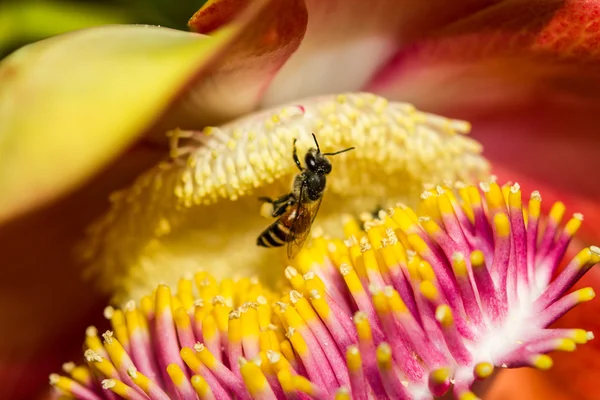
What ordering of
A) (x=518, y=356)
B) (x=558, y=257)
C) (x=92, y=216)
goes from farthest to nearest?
(x=92, y=216)
(x=558, y=257)
(x=518, y=356)

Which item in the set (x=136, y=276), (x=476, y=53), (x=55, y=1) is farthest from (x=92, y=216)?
(x=476, y=53)

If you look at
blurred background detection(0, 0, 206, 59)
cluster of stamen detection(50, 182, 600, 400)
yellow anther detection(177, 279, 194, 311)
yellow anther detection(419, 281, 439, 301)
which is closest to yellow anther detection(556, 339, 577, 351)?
cluster of stamen detection(50, 182, 600, 400)

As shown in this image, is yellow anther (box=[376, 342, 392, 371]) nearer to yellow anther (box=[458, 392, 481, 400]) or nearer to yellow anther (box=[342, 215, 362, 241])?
yellow anther (box=[458, 392, 481, 400])

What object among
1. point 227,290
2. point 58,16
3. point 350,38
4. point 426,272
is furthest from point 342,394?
point 58,16

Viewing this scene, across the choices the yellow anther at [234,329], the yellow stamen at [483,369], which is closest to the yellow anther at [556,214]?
the yellow stamen at [483,369]

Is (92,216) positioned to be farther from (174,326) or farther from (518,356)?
(518,356)

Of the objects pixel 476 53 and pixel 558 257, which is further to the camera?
pixel 476 53

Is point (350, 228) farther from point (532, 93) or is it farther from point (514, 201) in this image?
point (532, 93)
